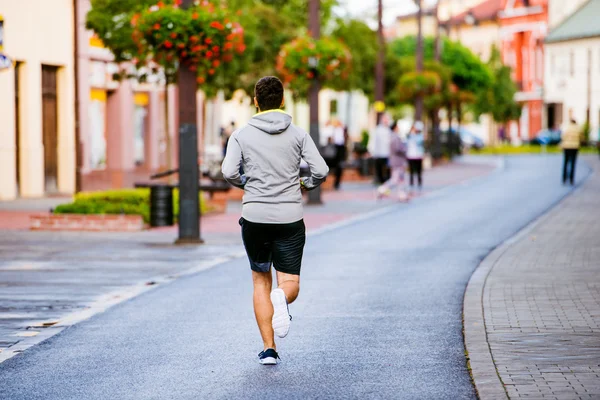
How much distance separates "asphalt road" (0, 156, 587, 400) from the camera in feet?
25.0

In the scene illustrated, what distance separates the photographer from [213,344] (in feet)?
30.3

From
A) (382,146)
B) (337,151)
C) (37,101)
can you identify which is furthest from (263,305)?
(337,151)

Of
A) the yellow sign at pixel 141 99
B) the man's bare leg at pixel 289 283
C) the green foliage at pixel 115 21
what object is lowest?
the man's bare leg at pixel 289 283

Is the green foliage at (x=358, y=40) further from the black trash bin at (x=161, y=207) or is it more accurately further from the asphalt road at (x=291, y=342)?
the asphalt road at (x=291, y=342)

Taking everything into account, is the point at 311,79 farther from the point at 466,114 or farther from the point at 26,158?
the point at 466,114

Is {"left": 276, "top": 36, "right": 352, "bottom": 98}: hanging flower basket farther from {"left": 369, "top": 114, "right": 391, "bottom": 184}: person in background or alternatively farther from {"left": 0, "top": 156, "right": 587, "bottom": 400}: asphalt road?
{"left": 0, "top": 156, "right": 587, "bottom": 400}: asphalt road

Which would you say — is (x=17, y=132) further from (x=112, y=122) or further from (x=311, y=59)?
(x=112, y=122)

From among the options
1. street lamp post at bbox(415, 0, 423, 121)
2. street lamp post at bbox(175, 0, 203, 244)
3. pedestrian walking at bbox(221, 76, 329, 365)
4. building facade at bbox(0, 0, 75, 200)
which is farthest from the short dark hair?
street lamp post at bbox(415, 0, 423, 121)

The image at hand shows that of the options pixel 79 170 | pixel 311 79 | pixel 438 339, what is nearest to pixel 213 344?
pixel 438 339

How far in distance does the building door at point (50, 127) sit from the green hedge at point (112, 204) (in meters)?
10.8

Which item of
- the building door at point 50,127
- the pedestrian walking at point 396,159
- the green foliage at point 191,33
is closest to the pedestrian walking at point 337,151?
the pedestrian walking at point 396,159

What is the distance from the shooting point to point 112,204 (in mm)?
21078

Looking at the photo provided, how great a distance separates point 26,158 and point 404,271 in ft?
59.6

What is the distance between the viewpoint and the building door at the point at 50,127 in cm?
3244
